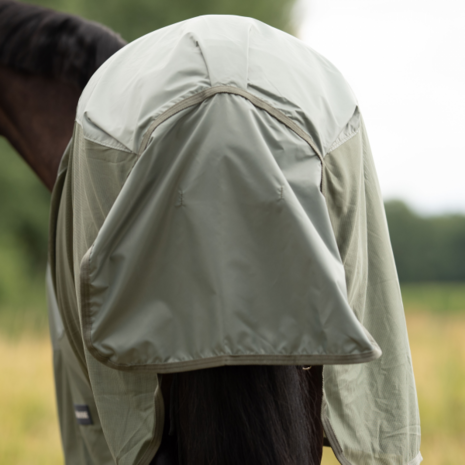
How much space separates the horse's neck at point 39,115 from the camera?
131cm

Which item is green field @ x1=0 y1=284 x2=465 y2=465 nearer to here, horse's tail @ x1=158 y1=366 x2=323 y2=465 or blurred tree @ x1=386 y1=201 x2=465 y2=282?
blurred tree @ x1=386 y1=201 x2=465 y2=282

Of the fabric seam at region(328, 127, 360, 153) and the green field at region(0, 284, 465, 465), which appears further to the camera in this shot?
the green field at region(0, 284, 465, 465)

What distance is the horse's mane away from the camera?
1.21 metres

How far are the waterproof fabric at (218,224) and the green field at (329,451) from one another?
1718mm

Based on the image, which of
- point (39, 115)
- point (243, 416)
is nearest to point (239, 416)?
point (243, 416)

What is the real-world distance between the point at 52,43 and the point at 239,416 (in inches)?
41.1

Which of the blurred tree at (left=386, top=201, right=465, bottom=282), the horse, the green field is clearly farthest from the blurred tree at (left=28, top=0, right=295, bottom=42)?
the horse

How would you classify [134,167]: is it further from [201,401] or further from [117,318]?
[201,401]

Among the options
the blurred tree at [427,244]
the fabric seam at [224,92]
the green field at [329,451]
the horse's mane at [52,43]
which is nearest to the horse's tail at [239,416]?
the fabric seam at [224,92]

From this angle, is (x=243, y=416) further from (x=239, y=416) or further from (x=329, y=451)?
(x=329, y=451)

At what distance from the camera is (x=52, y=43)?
1263 millimetres

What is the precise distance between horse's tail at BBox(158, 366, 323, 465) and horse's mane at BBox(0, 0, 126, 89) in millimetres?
837

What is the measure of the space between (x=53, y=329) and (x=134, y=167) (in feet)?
2.07

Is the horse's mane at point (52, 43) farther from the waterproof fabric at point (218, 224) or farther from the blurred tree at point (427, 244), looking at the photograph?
→ the blurred tree at point (427, 244)
